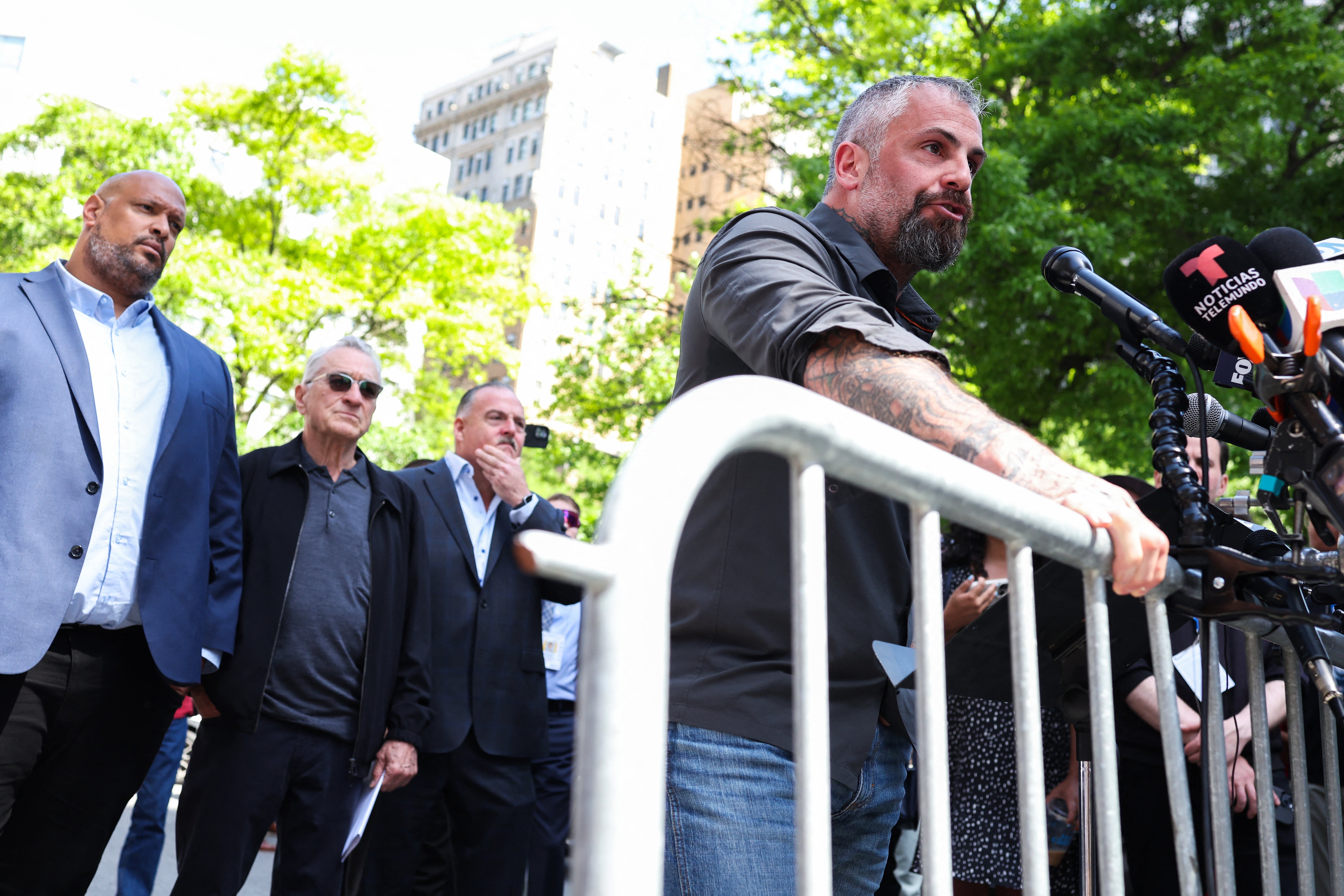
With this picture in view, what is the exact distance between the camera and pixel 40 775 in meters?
2.83

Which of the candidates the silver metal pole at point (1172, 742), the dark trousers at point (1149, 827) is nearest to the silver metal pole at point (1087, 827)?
the silver metal pole at point (1172, 742)

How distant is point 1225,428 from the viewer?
6.75ft

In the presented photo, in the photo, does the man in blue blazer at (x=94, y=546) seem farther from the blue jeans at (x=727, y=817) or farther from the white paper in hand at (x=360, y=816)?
the blue jeans at (x=727, y=817)

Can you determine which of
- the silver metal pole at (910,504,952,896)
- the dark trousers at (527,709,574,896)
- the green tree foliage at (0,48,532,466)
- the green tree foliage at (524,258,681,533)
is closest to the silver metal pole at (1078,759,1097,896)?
the silver metal pole at (910,504,952,896)

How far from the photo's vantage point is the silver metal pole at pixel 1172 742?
4.88 ft

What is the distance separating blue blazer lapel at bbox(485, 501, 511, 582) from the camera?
4.68 meters

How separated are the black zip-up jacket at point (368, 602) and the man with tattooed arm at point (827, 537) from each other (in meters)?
2.23

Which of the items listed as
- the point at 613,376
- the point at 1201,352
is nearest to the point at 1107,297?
the point at 1201,352

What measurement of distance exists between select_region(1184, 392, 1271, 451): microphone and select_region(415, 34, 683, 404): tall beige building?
2544 inches

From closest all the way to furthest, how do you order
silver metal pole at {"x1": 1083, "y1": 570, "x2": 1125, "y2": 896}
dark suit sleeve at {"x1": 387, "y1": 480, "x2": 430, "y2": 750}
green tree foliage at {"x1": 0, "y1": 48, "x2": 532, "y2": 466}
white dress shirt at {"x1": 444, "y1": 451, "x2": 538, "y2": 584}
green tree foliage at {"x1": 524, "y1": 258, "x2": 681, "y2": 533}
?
silver metal pole at {"x1": 1083, "y1": 570, "x2": 1125, "y2": 896}, dark suit sleeve at {"x1": 387, "y1": 480, "x2": 430, "y2": 750}, white dress shirt at {"x1": 444, "y1": 451, "x2": 538, "y2": 584}, green tree foliage at {"x1": 524, "y1": 258, "x2": 681, "y2": 533}, green tree foliage at {"x1": 0, "y1": 48, "x2": 532, "y2": 466}

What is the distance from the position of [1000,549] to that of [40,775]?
129 inches

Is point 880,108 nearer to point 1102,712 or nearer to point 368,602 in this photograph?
point 1102,712

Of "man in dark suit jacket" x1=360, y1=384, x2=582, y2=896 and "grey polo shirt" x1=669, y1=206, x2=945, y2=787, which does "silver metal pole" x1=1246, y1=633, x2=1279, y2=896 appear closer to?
"grey polo shirt" x1=669, y1=206, x2=945, y2=787

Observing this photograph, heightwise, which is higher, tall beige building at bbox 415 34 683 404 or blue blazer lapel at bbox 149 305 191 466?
tall beige building at bbox 415 34 683 404
